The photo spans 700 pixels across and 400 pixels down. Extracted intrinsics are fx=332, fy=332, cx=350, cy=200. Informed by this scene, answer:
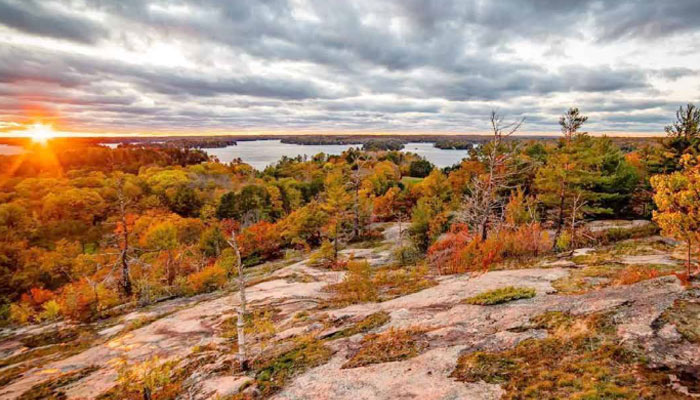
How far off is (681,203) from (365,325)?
38.7 ft

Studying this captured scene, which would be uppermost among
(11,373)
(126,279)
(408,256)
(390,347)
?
(390,347)

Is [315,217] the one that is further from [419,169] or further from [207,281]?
[419,169]

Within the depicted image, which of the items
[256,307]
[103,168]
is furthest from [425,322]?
[103,168]

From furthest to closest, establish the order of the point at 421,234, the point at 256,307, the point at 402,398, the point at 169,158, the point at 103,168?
the point at 169,158, the point at 103,168, the point at 421,234, the point at 256,307, the point at 402,398

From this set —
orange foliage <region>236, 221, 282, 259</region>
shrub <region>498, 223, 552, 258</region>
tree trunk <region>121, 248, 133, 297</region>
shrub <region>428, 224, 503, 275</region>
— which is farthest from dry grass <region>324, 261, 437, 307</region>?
orange foliage <region>236, 221, 282, 259</region>

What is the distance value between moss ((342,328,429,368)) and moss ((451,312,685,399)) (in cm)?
172

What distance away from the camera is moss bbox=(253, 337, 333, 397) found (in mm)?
10032

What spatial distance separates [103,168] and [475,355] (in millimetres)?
152784

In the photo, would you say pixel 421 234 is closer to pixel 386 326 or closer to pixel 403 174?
pixel 386 326

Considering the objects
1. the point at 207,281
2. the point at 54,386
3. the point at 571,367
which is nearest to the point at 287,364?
the point at 571,367

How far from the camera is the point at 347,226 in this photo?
165 ft

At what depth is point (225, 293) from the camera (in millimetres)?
24484

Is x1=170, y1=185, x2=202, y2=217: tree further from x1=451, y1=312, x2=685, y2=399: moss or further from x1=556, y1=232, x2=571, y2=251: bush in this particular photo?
x1=451, y1=312, x2=685, y2=399: moss

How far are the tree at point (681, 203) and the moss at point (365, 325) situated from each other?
34.3 feet
